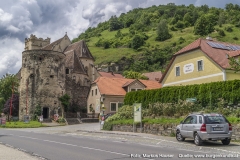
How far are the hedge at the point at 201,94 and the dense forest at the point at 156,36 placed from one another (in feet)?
267

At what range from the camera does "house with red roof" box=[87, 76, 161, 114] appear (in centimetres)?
4994

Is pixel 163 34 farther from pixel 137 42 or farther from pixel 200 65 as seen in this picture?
pixel 200 65

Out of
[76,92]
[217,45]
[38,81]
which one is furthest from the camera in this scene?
[76,92]

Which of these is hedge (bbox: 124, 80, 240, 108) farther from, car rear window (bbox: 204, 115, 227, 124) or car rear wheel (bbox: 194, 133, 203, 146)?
car rear wheel (bbox: 194, 133, 203, 146)

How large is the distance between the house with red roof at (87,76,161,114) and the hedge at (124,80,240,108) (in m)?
15.1

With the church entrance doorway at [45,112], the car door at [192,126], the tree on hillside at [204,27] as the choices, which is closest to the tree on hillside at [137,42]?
the tree on hillside at [204,27]

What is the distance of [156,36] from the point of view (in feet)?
479

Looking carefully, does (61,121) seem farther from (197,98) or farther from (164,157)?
(164,157)

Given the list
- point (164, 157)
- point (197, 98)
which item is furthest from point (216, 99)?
point (164, 157)

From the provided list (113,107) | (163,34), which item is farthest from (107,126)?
(163,34)

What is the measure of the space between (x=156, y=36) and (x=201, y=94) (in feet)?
398

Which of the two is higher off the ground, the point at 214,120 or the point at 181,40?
the point at 181,40

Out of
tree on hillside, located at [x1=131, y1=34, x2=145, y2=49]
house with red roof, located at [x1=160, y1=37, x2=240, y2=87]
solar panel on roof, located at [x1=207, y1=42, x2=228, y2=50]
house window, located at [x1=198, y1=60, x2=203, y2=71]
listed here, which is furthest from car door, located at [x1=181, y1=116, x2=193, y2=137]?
tree on hillside, located at [x1=131, y1=34, x2=145, y2=49]

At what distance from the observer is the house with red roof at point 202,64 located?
31.5m
